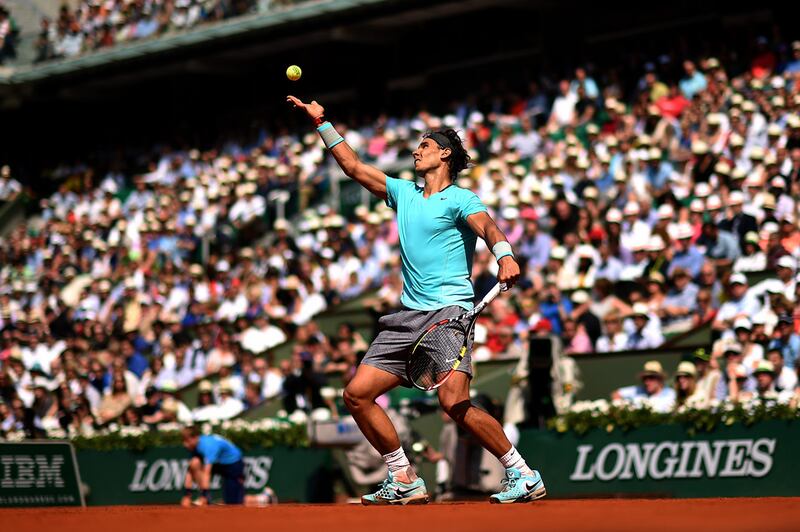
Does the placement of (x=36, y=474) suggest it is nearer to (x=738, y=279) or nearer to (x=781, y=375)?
(x=738, y=279)

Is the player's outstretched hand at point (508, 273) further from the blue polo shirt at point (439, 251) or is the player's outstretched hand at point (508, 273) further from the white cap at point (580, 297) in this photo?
the white cap at point (580, 297)

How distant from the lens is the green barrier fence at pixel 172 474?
16.6m

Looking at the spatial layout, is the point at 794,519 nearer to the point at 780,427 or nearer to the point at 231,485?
the point at 780,427

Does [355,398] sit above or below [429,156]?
below

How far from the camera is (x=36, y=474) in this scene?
15383 mm

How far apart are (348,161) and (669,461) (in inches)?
231

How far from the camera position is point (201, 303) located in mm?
22172

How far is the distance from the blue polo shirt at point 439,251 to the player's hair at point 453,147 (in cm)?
27

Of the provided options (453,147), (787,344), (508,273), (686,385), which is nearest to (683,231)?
(686,385)

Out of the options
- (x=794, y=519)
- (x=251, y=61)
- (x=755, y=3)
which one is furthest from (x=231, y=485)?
(x=251, y=61)

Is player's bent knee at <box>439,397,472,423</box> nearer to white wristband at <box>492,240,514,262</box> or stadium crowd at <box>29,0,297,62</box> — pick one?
white wristband at <box>492,240,514,262</box>

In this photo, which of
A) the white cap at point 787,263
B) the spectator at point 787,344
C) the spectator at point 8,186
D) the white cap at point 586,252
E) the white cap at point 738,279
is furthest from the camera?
the spectator at point 8,186

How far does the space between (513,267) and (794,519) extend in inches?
81.3

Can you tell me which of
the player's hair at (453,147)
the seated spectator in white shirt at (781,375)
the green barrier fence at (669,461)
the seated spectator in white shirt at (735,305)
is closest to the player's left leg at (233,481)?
the green barrier fence at (669,461)
